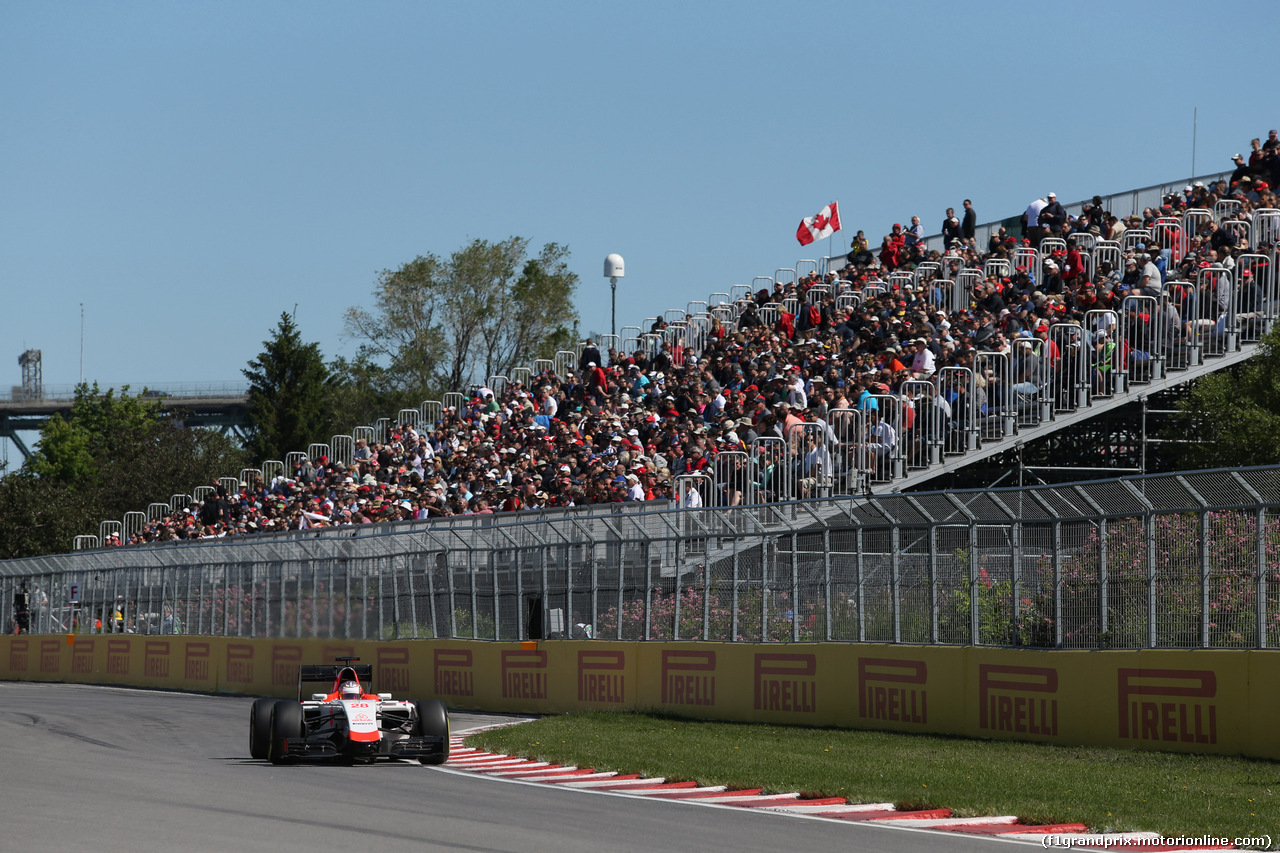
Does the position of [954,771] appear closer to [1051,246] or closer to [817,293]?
[1051,246]

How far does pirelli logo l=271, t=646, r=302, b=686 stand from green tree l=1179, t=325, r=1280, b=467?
15621mm

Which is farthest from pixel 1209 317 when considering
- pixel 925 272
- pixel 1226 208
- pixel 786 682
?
pixel 786 682

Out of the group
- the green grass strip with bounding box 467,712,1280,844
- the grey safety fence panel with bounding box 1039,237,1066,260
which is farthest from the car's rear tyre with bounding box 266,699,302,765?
the grey safety fence panel with bounding box 1039,237,1066,260

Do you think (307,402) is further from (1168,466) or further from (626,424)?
(1168,466)

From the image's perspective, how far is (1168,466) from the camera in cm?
2770

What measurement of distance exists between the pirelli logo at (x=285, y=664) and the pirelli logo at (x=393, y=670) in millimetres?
2924

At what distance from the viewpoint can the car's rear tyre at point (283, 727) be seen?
1541 cm

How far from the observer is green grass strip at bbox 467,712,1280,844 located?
1115 centimetres

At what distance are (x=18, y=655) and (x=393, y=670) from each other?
17.6m

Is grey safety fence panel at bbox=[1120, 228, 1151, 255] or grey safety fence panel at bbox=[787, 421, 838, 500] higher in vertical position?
grey safety fence panel at bbox=[1120, 228, 1151, 255]

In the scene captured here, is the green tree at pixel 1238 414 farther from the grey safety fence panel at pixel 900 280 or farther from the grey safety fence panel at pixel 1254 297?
the grey safety fence panel at pixel 900 280

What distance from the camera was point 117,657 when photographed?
120 feet

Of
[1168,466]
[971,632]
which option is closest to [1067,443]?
[1168,466]

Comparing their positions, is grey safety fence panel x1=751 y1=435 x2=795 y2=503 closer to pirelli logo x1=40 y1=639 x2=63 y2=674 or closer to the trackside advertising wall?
the trackside advertising wall
